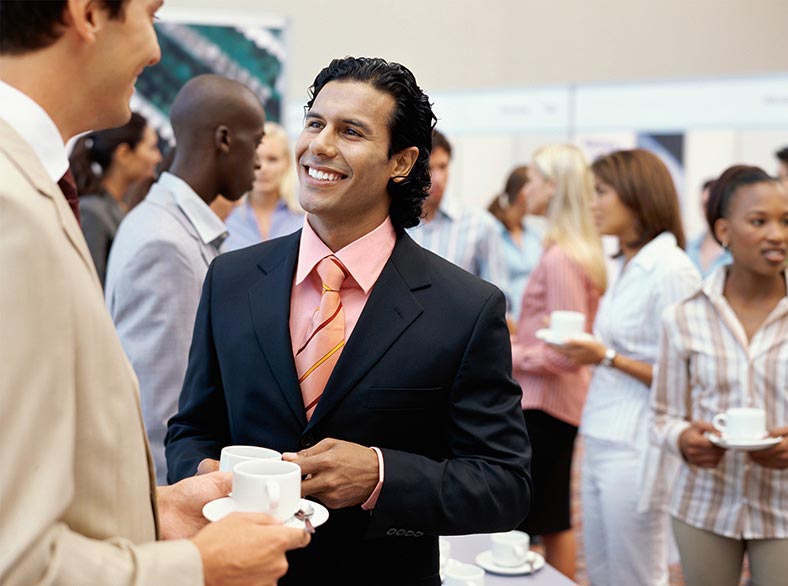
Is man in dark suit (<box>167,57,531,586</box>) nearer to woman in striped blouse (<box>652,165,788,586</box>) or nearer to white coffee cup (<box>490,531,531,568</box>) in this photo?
white coffee cup (<box>490,531,531,568</box>)

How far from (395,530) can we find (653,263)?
6.53 feet

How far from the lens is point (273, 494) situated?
4.23 ft

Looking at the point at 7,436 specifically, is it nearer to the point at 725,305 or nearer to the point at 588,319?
the point at 725,305

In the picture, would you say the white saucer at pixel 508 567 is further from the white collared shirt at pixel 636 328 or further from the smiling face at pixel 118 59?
the smiling face at pixel 118 59

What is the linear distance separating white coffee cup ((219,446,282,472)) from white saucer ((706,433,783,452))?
147cm

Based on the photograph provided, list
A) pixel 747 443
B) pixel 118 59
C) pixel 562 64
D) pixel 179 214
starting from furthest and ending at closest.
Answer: pixel 562 64 < pixel 179 214 < pixel 747 443 < pixel 118 59

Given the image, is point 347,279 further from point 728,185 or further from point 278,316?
point 728,185

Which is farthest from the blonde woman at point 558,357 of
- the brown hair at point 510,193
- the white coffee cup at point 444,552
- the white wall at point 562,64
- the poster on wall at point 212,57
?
the poster on wall at point 212,57

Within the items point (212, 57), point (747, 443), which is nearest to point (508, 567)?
point (747, 443)

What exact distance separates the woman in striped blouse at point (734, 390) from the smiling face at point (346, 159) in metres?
1.37

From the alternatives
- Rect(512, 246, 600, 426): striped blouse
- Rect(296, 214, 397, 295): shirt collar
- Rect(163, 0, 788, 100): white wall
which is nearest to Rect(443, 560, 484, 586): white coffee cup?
Rect(296, 214, 397, 295): shirt collar

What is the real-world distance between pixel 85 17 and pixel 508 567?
1.78 metres

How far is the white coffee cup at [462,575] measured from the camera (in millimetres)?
2062

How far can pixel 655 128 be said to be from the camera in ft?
21.3
